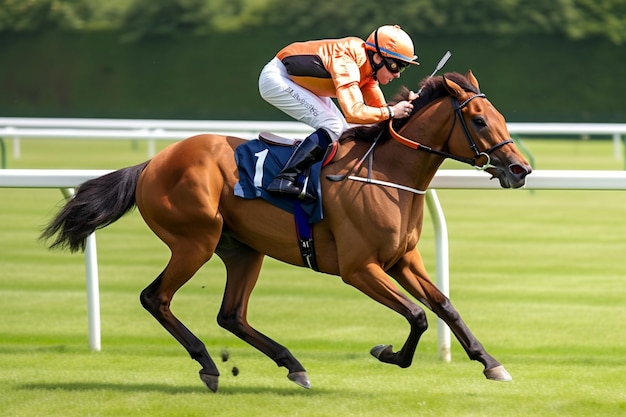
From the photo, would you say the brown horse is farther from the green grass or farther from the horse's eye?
the green grass

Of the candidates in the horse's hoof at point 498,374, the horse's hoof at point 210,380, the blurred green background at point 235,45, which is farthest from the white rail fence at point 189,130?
the blurred green background at point 235,45

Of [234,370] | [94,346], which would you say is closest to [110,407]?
[234,370]

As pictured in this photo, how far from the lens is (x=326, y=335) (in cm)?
597

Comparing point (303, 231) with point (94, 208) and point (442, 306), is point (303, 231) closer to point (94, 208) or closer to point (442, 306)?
point (442, 306)

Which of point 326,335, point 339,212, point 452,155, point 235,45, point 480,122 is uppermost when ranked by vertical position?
point 235,45

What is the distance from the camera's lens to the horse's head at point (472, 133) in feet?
14.9

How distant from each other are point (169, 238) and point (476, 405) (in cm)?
160

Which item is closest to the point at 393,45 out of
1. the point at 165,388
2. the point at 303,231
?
the point at 303,231

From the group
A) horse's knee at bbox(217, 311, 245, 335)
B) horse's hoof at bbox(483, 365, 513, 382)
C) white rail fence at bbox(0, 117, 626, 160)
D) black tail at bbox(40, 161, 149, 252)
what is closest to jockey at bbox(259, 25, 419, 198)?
horse's knee at bbox(217, 311, 245, 335)

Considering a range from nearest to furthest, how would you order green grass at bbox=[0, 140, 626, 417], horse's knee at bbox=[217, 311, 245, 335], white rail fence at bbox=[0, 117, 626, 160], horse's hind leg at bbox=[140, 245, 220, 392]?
1. green grass at bbox=[0, 140, 626, 417]
2. horse's hind leg at bbox=[140, 245, 220, 392]
3. horse's knee at bbox=[217, 311, 245, 335]
4. white rail fence at bbox=[0, 117, 626, 160]

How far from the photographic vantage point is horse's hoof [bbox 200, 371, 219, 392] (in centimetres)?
471

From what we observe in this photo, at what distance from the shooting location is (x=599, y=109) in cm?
2998

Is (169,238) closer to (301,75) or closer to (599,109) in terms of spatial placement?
(301,75)

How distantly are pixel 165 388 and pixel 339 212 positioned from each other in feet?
3.49
